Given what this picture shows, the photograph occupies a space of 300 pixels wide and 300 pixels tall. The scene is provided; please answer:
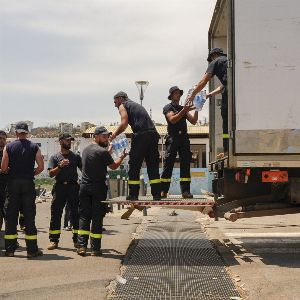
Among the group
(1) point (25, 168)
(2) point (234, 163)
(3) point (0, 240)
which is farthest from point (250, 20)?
(3) point (0, 240)

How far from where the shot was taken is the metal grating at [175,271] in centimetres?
525

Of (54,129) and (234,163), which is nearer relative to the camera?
(234,163)

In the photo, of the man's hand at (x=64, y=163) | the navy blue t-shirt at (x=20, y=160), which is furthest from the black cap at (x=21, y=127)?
the man's hand at (x=64, y=163)

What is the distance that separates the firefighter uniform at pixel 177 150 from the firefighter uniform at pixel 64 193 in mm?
1522

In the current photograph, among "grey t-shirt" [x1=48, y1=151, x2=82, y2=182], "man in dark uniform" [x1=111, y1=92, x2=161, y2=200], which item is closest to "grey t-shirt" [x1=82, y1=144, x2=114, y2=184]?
"man in dark uniform" [x1=111, y1=92, x2=161, y2=200]

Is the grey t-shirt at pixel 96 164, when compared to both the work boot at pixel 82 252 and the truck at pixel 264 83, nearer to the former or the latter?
the work boot at pixel 82 252

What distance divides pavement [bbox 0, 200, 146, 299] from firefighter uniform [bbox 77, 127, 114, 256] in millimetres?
326

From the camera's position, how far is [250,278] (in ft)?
19.5

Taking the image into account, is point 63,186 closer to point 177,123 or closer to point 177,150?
point 177,150

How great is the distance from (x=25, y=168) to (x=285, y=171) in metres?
3.75

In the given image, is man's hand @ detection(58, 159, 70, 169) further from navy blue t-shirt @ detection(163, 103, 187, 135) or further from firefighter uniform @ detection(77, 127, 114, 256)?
navy blue t-shirt @ detection(163, 103, 187, 135)

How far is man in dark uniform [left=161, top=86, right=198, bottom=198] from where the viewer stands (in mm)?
8273

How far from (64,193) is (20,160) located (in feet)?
4.18

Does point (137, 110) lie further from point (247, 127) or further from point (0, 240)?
point (0, 240)
